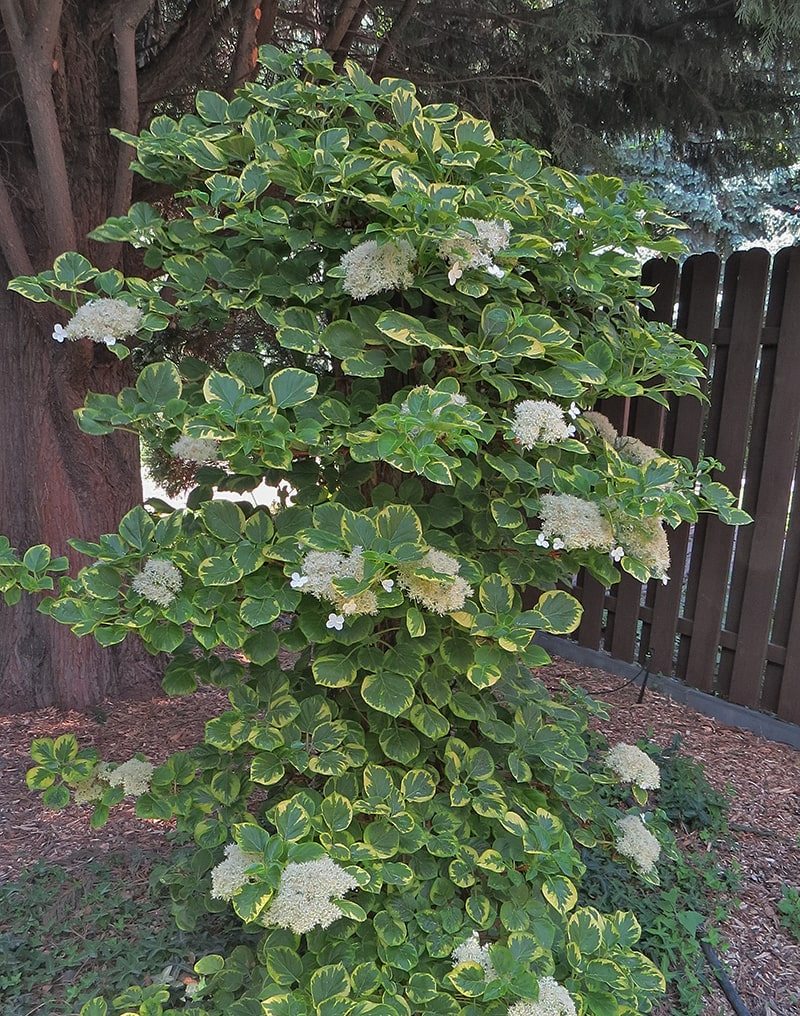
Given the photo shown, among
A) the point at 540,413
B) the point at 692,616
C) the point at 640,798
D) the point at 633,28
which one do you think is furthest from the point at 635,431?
the point at 540,413

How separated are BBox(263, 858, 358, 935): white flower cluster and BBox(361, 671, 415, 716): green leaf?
25 cm

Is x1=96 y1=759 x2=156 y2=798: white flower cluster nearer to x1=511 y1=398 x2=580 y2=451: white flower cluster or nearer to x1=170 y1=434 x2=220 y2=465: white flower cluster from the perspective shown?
x1=170 y1=434 x2=220 y2=465: white flower cluster

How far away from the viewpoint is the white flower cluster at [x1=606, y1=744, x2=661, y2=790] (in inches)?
64.9

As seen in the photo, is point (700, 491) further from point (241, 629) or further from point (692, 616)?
point (692, 616)

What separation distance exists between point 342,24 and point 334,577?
2.08m

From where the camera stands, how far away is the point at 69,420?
276 centimetres

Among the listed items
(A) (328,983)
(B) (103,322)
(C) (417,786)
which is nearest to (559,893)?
(C) (417,786)

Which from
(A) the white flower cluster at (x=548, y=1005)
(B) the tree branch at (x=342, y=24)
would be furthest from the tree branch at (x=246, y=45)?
(A) the white flower cluster at (x=548, y=1005)

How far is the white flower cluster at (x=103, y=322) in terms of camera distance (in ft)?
3.84

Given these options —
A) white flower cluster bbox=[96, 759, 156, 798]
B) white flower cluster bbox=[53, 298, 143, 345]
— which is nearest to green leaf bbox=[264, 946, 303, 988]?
white flower cluster bbox=[96, 759, 156, 798]

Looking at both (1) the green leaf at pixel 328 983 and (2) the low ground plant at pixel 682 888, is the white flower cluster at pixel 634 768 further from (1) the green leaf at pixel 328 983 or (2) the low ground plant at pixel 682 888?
(1) the green leaf at pixel 328 983

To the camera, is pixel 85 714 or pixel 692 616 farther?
pixel 692 616

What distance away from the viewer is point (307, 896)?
1096 millimetres

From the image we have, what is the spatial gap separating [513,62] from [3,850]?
11.1 feet
